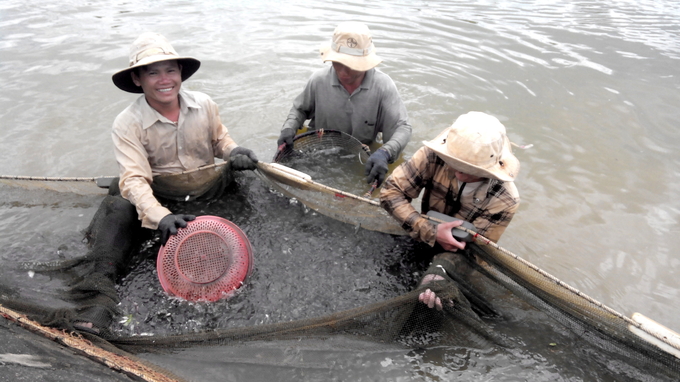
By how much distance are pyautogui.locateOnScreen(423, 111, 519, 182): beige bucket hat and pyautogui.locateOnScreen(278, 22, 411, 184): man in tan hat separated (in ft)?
4.80

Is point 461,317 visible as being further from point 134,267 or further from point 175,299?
point 134,267

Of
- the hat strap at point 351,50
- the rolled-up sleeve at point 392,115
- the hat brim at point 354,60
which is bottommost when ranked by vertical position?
the rolled-up sleeve at point 392,115

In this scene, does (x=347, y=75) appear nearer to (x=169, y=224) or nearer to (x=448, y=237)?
(x=448, y=237)

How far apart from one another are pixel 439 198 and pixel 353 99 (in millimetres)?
1902

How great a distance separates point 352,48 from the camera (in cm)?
428

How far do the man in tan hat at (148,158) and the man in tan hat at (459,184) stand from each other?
55.9 inches

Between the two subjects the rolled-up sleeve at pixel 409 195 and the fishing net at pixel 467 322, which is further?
the rolled-up sleeve at pixel 409 195

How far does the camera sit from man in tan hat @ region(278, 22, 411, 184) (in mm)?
4281

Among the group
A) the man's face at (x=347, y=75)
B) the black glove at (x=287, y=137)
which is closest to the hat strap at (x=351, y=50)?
the man's face at (x=347, y=75)

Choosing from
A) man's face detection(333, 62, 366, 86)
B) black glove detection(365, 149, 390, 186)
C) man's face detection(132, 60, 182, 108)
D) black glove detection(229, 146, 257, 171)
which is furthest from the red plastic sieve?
man's face detection(333, 62, 366, 86)

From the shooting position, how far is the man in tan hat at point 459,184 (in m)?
2.67

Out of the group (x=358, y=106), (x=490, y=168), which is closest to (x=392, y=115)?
(x=358, y=106)

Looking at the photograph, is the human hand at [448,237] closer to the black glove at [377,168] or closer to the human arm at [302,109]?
the black glove at [377,168]

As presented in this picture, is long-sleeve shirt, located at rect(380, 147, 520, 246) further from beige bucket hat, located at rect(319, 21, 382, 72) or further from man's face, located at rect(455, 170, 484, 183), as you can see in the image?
beige bucket hat, located at rect(319, 21, 382, 72)
